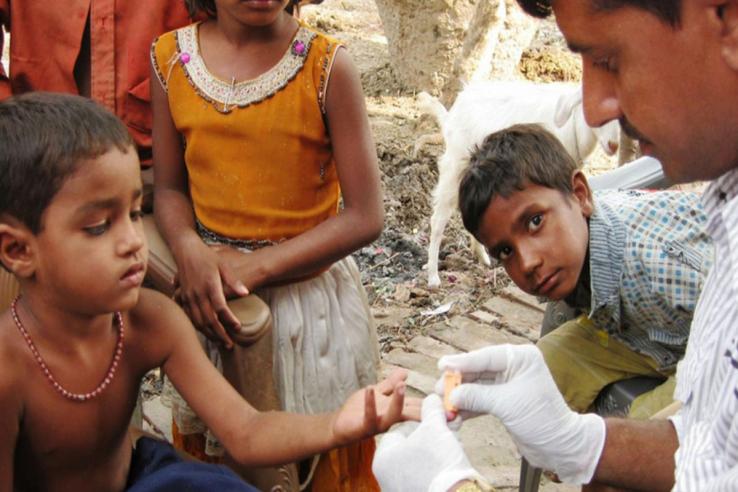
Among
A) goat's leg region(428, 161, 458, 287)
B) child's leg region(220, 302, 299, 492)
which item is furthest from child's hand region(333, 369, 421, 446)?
goat's leg region(428, 161, 458, 287)

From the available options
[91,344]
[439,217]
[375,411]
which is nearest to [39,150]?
[91,344]

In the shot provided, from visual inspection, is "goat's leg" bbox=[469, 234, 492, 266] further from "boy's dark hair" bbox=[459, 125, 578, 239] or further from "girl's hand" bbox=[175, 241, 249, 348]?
"girl's hand" bbox=[175, 241, 249, 348]

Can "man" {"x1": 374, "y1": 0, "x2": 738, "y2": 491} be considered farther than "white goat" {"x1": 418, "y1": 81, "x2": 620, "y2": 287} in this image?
No

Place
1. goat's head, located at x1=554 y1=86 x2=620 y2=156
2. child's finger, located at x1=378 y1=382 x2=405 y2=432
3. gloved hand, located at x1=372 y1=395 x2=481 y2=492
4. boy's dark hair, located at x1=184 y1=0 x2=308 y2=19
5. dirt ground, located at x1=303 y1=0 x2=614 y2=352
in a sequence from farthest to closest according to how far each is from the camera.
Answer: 1. goat's head, located at x1=554 y1=86 x2=620 y2=156
2. dirt ground, located at x1=303 y1=0 x2=614 y2=352
3. boy's dark hair, located at x1=184 y1=0 x2=308 y2=19
4. child's finger, located at x1=378 y1=382 x2=405 y2=432
5. gloved hand, located at x1=372 y1=395 x2=481 y2=492

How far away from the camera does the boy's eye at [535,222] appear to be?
93.0 inches

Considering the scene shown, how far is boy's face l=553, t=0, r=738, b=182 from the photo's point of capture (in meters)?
1.15

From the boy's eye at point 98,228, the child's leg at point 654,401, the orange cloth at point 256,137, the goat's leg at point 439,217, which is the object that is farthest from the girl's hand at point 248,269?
the goat's leg at point 439,217

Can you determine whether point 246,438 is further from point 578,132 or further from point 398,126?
point 398,126

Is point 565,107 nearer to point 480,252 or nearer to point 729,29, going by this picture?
point 480,252

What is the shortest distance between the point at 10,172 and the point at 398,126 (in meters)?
5.04

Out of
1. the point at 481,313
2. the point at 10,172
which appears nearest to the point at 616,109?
the point at 10,172

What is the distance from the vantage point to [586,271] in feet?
7.93

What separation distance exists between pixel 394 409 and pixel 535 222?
86cm

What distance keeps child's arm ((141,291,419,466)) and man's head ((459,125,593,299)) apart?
0.71 meters
